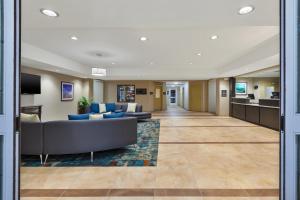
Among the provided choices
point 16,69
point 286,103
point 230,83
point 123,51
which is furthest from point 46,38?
point 230,83

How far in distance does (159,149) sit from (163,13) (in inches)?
110

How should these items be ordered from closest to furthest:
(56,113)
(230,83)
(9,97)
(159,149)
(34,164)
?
(9,97), (34,164), (159,149), (56,113), (230,83)

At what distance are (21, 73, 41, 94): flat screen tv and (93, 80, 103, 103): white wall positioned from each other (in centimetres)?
473

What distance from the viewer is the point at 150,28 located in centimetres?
363

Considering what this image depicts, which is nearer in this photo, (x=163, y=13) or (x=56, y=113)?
(x=163, y=13)

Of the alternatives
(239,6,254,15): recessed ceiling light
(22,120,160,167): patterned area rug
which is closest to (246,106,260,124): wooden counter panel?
(22,120,160,167): patterned area rug

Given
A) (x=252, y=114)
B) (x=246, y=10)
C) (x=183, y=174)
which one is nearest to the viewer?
(x=246, y=10)

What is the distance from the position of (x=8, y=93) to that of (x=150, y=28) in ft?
9.96

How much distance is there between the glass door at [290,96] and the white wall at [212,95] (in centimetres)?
1014

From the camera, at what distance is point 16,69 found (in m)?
1.19

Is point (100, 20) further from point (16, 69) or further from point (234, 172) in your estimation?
point (234, 172)

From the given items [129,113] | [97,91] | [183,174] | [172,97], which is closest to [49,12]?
[183,174]

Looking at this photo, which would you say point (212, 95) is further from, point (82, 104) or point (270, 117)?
point (82, 104)

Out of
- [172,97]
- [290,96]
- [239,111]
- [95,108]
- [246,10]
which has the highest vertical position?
[246,10]
